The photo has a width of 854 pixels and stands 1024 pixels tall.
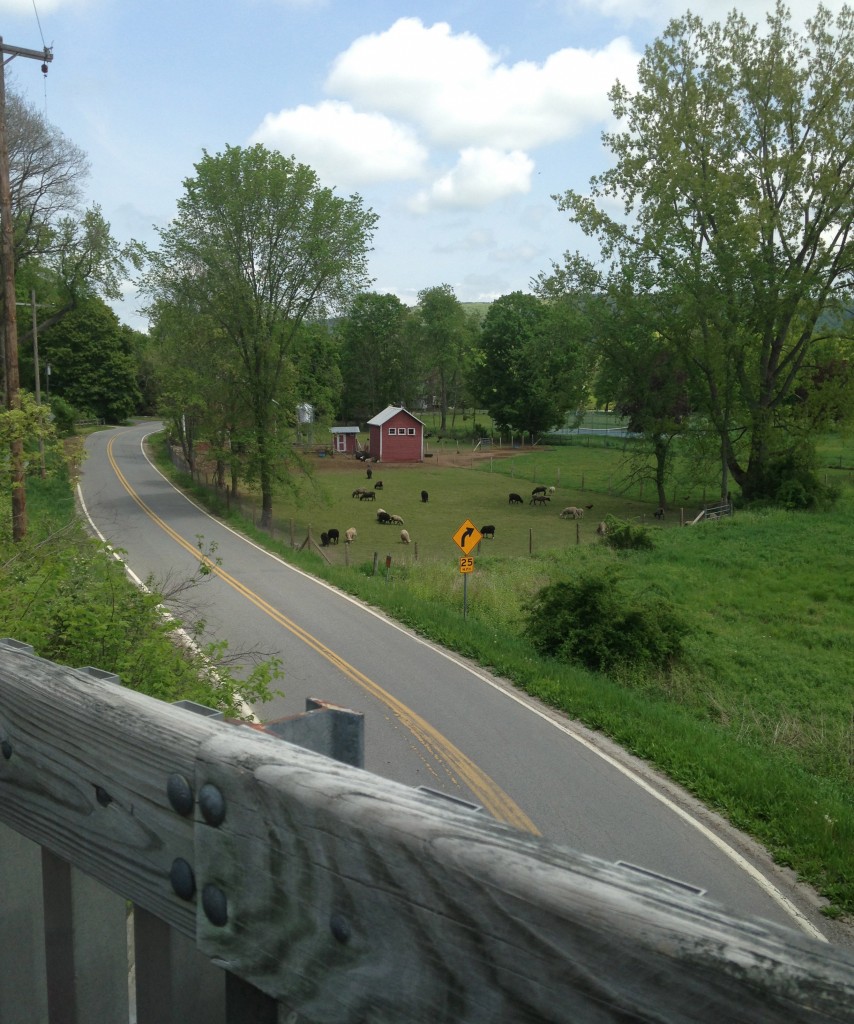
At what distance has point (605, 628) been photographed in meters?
22.1

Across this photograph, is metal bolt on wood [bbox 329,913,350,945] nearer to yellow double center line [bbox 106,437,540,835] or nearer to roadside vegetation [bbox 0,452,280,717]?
yellow double center line [bbox 106,437,540,835]

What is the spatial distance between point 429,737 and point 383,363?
102m

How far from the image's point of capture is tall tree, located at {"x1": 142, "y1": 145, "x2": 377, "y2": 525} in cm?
4172

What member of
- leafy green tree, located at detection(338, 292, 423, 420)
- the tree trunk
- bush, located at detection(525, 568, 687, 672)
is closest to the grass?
bush, located at detection(525, 568, 687, 672)

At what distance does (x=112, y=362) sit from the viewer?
92.1 meters

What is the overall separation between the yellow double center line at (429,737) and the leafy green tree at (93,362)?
70.5 m

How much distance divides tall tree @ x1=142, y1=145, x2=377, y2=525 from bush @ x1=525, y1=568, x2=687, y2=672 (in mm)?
22900

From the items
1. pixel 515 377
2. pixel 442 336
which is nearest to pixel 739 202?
pixel 515 377

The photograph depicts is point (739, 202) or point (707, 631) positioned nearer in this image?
point (707, 631)

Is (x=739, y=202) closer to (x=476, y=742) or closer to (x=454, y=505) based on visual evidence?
(x=454, y=505)

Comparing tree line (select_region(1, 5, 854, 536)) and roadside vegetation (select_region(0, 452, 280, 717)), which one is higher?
tree line (select_region(1, 5, 854, 536))

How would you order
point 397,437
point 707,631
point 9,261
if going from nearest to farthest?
point 9,261 < point 707,631 < point 397,437

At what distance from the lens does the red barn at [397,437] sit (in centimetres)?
8419

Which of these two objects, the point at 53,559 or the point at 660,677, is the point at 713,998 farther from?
the point at 660,677
